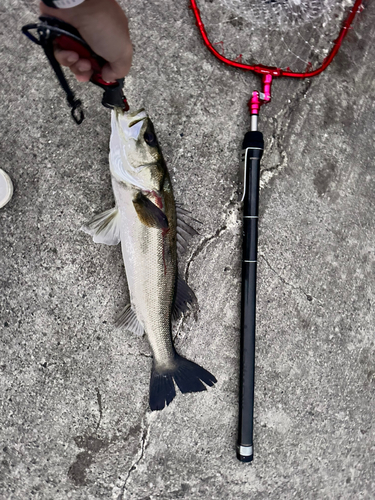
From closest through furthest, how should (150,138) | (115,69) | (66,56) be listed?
(66,56) → (115,69) → (150,138)

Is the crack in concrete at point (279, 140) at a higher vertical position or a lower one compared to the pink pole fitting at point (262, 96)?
lower

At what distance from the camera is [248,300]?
217 centimetres

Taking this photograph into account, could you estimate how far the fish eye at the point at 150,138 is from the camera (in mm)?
1844

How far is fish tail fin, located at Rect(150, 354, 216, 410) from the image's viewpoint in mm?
2062

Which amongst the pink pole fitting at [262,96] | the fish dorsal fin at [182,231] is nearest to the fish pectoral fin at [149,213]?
the fish dorsal fin at [182,231]

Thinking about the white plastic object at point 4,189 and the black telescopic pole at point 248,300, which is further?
the black telescopic pole at point 248,300

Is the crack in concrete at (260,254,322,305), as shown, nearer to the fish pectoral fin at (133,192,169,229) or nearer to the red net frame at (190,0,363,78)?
the fish pectoral fin at (133,192,169,229)

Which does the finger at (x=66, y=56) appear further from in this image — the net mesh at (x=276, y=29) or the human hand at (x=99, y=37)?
the net mesh at (x=276, y=29)

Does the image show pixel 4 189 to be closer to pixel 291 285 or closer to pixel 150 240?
pixel 150 240

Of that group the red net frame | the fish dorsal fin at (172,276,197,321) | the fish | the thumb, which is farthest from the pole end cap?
the red net frame

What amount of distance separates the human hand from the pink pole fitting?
2.66 feet

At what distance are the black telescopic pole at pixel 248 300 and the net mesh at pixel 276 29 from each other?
54cm

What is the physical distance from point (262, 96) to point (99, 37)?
1.06 meters

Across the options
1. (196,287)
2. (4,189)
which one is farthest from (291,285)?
(4,189)
